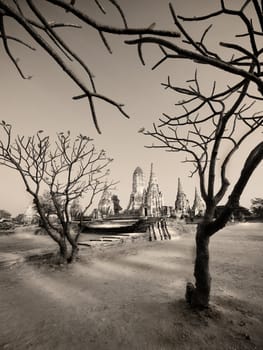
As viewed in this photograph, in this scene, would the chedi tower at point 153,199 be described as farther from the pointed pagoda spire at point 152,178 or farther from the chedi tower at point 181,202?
the chedi tower at point 181,202

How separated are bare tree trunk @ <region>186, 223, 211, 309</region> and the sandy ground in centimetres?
18

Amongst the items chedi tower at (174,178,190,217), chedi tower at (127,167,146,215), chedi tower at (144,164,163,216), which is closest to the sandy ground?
chedi tower at (144,164,163,216)

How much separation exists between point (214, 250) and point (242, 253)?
1.22 m

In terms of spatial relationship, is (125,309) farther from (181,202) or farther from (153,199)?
(181,202)

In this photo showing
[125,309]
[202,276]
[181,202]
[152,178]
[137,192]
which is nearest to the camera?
[202,276]

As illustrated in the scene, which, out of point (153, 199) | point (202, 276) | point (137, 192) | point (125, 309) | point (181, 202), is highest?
point (137, 192)

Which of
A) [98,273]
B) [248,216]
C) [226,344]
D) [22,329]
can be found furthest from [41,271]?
[248,216]

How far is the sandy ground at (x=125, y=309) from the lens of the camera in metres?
2.89

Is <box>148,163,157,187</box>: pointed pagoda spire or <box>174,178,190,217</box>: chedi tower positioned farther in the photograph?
<box>174,178,190,217</box>: chedi tower

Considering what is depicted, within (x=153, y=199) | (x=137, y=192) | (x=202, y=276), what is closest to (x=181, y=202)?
(x=153, y=199)

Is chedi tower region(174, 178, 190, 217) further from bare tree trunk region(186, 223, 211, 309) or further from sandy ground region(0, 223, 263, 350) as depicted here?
bare tree trunk region(186, 223, 211, 309)

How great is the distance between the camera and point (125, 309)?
12.6ft

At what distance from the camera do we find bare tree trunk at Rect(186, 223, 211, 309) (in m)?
3.57

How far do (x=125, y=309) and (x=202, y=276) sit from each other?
1.56 metres
